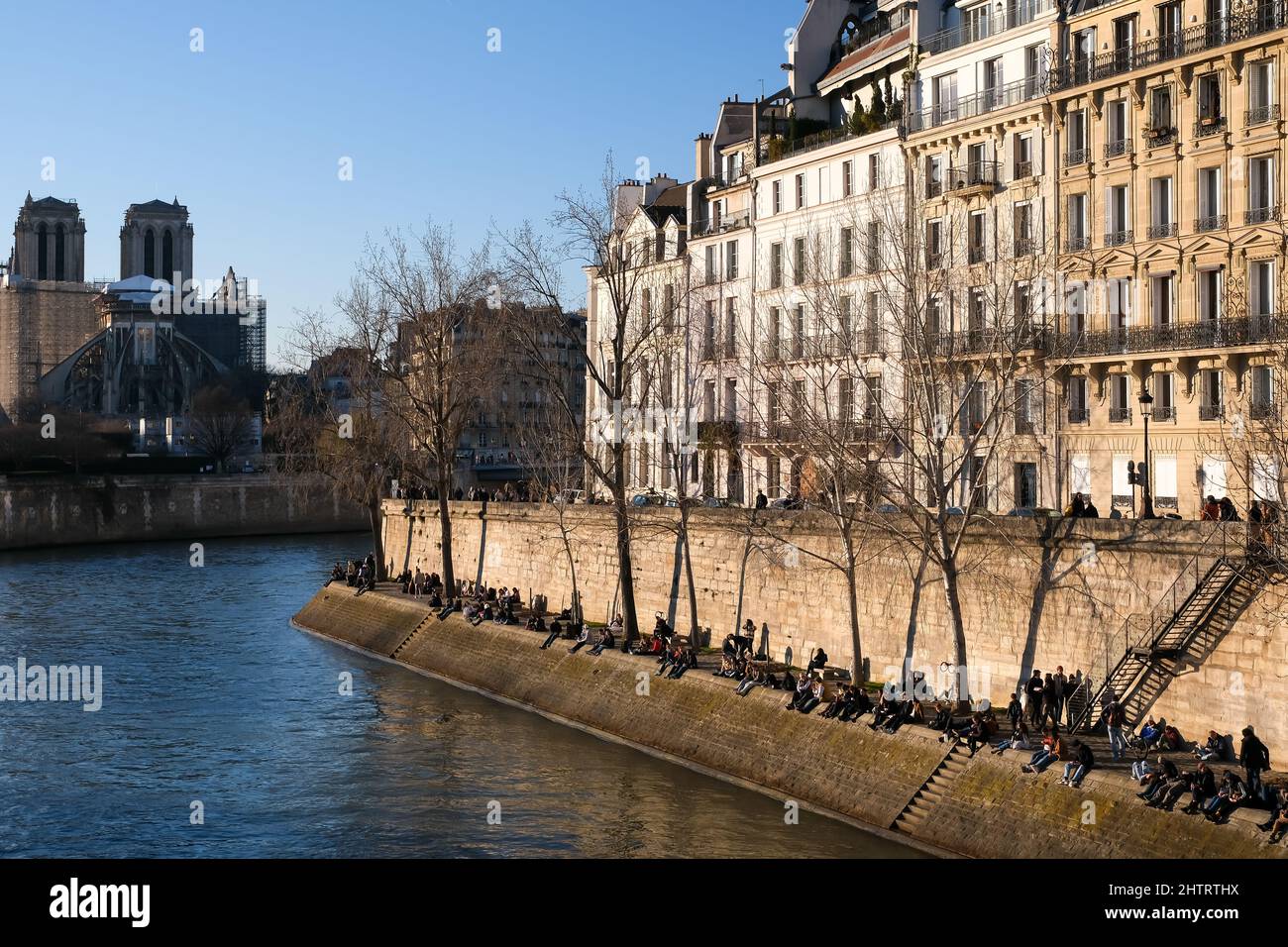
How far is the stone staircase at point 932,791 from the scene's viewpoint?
2914 centimetres

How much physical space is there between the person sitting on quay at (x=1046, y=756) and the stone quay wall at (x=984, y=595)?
10.5 ft

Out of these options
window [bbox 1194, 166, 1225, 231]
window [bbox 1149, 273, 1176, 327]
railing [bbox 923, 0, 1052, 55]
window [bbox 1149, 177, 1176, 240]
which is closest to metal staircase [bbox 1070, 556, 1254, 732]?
window [bbox 1149, 273, 1176, 327]

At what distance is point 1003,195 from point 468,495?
3057 centimetres

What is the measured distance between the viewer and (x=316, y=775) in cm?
3475

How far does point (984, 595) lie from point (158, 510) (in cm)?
8066

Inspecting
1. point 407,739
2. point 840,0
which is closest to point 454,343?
point 840,0

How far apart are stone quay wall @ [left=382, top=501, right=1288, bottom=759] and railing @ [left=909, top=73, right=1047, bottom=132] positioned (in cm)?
1416

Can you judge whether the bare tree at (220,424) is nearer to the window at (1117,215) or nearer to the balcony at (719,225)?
the balcony at (719,225)

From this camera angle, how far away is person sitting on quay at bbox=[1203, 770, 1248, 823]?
23.8m

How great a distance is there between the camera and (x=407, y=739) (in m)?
38.7

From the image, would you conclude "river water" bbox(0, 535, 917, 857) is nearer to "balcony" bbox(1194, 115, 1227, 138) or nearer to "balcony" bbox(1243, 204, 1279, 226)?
"balcony" bbox(1243, 204, 1279, 226)

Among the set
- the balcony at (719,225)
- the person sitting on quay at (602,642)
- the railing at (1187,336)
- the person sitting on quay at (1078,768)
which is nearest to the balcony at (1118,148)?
the railing at (1187,336)
